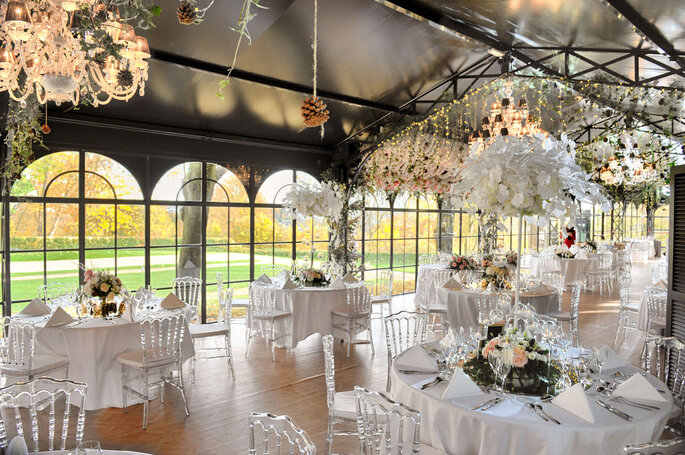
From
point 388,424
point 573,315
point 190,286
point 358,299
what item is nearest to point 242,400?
point 190,286

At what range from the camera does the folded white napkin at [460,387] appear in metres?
2.71

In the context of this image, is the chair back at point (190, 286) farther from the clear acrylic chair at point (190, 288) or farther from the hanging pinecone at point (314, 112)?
the hanging pinecone at point (314, 112)

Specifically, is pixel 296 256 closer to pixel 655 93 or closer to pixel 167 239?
pixel 167 239

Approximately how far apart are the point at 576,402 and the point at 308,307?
454 cm

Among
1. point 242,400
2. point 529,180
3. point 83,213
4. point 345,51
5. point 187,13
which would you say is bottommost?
point 242,400

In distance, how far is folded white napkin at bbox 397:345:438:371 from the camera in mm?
3156

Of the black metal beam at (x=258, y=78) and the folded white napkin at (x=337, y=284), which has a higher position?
the black metal beam at (x=258, y=78)

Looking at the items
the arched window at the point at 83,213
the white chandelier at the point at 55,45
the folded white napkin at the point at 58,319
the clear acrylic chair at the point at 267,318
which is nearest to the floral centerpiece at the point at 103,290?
the folded white napkin at the point at 58,319

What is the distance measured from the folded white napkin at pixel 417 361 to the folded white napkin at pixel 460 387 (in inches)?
14.6

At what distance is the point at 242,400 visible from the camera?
4957 millimetres

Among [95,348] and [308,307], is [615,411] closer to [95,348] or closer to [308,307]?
[95,348]

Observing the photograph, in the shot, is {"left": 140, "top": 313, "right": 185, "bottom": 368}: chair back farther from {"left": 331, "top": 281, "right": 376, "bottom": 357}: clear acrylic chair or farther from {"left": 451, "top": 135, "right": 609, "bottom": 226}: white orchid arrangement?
{"left": 451, "top": 135, "right": 609, "bottom": 226}: white orchid arrangement

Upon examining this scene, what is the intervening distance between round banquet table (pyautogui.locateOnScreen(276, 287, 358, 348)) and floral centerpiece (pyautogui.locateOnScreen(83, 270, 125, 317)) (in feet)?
7.43

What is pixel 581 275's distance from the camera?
12.1 meters
